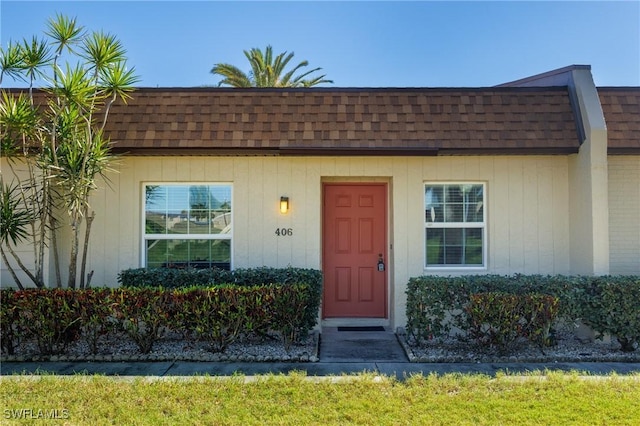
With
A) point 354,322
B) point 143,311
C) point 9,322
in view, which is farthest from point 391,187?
point 9,322

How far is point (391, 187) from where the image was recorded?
7.19 metres

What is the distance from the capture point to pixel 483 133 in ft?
22.0

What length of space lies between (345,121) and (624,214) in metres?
4.64

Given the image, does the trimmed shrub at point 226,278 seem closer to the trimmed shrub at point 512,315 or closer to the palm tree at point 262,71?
the trimmed shrub at point 512,315

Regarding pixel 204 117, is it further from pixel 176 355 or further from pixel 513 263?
pixel 513 263

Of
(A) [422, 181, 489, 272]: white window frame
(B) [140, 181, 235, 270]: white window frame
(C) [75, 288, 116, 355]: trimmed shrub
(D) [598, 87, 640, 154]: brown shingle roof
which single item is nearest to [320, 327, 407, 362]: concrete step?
(A) [422, 181, 489, 272]: white window frame

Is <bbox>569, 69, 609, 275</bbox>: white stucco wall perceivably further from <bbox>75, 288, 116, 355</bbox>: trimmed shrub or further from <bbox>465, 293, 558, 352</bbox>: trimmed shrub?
<bbox>75, 288, 116, 355</bbox>: trimmed shrub

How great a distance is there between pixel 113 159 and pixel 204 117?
1564 millimetres

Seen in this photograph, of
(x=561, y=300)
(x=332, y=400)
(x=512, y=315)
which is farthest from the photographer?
(x=561, y=300)

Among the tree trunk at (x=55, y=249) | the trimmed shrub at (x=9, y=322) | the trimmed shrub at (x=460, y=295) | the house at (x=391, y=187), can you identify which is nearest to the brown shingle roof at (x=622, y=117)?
the house at (x=391, y=187)

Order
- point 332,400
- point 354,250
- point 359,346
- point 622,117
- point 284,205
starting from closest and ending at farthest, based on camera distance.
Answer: point 332,400, point 359,346, point 622,117, point 284,205, point 354,250

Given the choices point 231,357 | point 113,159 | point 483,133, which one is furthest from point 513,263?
point 113,159

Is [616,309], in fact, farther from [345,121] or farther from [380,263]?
[345,121]

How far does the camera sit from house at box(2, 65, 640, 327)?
6.81m
